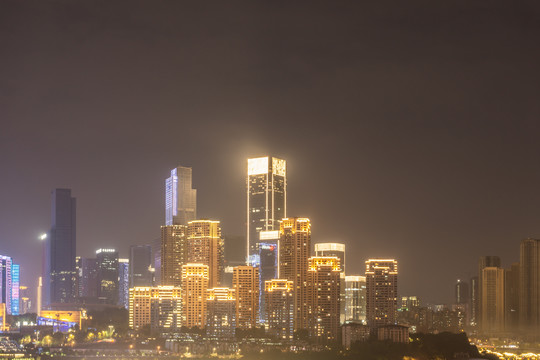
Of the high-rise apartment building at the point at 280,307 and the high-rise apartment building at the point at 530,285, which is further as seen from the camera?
the high-rise apartment building at the point at 530,285

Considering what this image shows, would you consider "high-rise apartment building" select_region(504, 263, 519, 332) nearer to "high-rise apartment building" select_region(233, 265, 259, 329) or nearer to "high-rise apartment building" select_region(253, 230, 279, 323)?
"high-rise apartment building" select_region(253, 230, 279, 323)

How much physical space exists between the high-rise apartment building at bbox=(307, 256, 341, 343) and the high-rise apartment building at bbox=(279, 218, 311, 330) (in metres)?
0.41

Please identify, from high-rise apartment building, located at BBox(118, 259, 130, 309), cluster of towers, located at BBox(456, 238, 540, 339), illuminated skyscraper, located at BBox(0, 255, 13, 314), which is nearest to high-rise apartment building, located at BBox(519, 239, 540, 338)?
cluster of towers, located at BBox(456, 238, 540, 339)

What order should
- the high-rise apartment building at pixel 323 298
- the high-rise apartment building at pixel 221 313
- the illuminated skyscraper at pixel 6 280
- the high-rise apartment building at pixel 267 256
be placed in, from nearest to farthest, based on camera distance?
1. the high-rise apartment building at pixel 323 298
2. the high-rise apartment building at pixel 221 313
3. the high-rise apartment building at pixel 267 256
4. the illuminated skyscraper at pixel 6 280

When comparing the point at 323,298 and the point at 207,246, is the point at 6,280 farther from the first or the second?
the point at 323,298

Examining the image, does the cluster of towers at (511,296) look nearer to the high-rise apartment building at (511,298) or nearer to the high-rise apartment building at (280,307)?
the high-rise apartment building at (511,298)

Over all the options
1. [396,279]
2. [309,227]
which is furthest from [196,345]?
[396,279]

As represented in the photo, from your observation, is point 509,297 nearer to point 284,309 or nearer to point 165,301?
point 284,309

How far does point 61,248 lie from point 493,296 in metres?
38.3

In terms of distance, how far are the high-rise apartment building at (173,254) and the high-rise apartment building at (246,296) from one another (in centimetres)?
746

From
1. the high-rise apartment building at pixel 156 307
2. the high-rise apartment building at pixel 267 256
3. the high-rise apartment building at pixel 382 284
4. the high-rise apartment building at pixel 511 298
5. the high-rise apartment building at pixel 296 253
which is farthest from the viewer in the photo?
the high-rise apartment building at pixel 511 298

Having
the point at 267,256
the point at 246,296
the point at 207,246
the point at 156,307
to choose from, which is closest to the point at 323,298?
the point at 246,296

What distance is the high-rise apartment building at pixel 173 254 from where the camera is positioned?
6366cm

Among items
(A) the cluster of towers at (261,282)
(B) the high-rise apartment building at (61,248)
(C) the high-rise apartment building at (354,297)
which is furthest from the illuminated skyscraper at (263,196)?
(B) the high-rise apartment building at (61,248)
